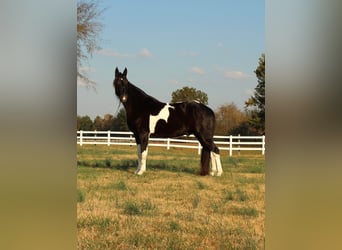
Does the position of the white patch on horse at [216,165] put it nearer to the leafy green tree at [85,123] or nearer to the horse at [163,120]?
the horse at [163,120]

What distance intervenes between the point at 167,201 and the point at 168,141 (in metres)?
0.40

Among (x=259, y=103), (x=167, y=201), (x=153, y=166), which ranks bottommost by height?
(x=167, y=201)

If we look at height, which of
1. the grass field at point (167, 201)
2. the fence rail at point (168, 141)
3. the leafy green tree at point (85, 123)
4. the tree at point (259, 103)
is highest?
the tree at point (259, 103)

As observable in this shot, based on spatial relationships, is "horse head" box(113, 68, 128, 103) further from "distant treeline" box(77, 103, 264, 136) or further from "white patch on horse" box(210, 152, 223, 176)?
"white patch on horse" box(210, 152, 223, 176)

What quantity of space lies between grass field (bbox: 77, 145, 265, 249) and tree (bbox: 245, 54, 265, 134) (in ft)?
0.69

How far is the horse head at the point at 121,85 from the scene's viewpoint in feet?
8.50

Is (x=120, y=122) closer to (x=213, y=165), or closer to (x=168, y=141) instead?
(x=168, y=141)

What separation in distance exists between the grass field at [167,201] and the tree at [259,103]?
8.2 inches

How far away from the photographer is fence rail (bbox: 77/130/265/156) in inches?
101

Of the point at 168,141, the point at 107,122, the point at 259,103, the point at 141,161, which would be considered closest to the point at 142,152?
the point at 141,161

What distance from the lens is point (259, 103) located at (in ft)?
7.88

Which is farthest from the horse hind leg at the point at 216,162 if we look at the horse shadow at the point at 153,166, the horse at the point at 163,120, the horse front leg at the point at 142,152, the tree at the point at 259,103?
the horse front leg at the point at 142,152
